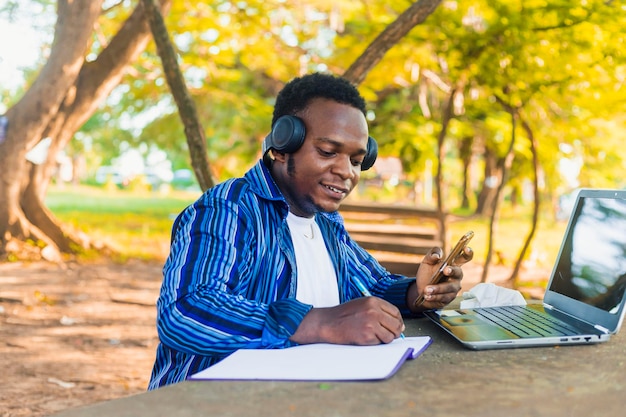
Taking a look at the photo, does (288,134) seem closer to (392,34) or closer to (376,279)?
(376,279)

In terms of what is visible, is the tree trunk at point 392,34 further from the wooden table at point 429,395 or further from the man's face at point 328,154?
the wooden table at point 429,395

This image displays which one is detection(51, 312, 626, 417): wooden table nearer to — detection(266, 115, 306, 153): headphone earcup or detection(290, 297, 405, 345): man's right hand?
detection(290, 297, 405, 345): man's right hand

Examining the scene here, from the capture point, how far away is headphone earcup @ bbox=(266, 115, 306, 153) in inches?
84.0

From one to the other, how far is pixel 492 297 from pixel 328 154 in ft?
2.35

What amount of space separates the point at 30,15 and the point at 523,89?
7235 mm

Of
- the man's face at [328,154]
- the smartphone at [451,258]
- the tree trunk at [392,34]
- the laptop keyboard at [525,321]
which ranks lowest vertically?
the laptop keyboard at [525,321]

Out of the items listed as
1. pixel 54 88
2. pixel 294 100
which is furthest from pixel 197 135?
pixel 54 88

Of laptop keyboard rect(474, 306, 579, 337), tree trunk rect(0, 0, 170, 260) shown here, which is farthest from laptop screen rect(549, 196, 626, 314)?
tree trunk rect(0, 0, 170, 260)

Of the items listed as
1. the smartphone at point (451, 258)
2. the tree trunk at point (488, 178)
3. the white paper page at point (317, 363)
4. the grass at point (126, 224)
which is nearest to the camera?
the white paper page at point (317, 363)

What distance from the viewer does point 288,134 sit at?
2133 millimetres

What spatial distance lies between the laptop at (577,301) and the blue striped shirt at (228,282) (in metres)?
0.38

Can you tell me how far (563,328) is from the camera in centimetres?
195

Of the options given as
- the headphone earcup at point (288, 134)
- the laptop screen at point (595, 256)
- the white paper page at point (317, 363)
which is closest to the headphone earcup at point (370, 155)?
the headphone earcup at point (288, 134)

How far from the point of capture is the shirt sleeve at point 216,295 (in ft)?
5.77
